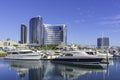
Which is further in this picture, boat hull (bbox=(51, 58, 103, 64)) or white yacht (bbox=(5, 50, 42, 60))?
white yacht (bbox=(5, 50, 42, 60))

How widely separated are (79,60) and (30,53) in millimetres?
22396

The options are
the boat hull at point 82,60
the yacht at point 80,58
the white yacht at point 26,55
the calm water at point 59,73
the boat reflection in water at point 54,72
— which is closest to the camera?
the calm water at point 59,73

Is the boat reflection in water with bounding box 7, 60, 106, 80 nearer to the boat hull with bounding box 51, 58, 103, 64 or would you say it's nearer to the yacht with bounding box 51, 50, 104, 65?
the boat hull with bounding box 51, 58, 103, 64

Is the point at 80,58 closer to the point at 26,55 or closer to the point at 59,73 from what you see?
the point at 26,55

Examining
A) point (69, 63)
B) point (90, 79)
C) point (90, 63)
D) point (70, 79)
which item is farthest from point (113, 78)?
point (69, 63)

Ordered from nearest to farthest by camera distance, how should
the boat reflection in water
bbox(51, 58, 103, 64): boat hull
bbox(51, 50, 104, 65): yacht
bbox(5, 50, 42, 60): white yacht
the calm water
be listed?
the calm water → the boat reflection in water → bbox(51, 58, 103, 64): boat hull → bbox(51, 50, 104, 65): yacht → bbox(5, 50, 42, 60): white yacht

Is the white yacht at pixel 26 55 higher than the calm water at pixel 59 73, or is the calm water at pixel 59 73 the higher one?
the white yacht at pixel 26 55

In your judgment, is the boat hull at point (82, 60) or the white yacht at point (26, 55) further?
the white yacht at point (26, 55)

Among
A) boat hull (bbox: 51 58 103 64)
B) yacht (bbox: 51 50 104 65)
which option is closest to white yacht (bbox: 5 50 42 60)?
yacht (bbox: 51 50 104 65)

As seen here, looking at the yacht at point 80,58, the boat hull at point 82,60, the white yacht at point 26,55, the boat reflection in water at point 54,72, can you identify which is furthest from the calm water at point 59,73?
the white yacht at point 26,55

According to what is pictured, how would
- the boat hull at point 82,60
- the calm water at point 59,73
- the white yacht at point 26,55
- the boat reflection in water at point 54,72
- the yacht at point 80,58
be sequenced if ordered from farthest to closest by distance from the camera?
1. the white yacht at point 26,55
2. the yacht at point 80,58
3. the boat hull at point 82,60
4. the boat reflection in water at point 54,72
5. the calm water at point 59,73

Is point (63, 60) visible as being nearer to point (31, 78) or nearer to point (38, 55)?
point (38, 55)

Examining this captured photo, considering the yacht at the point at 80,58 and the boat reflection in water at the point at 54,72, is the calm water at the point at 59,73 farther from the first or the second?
the yacht at the point at 80,58

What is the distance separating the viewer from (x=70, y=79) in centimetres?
4456
